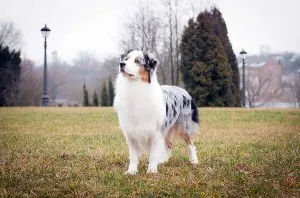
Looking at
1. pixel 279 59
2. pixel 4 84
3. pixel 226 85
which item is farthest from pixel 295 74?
pixel 4 84

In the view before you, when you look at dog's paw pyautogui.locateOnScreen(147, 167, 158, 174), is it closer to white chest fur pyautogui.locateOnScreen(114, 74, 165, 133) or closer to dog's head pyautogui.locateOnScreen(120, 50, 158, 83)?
white chest fur pyautogui.locateOnScreen(114, 74, 165, 133)

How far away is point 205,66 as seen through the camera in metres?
31.5

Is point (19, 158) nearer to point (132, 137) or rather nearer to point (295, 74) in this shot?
point (132, 137)

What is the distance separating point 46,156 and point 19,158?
481 millimetres

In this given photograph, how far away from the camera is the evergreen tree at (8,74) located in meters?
30.2

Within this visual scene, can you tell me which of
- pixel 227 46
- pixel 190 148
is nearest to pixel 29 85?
pixel 227 46

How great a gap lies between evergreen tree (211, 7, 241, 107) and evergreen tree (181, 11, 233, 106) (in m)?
0.96

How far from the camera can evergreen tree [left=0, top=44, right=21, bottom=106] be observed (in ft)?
99.1

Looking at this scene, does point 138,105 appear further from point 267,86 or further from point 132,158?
point 267,86

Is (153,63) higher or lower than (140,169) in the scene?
higher

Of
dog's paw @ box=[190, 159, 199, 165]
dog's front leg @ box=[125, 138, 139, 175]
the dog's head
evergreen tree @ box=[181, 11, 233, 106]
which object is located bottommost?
dog's paw @ box=[190, 159, 199, 165]

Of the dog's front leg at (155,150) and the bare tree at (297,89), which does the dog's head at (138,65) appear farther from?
the bare tree at (297,89)

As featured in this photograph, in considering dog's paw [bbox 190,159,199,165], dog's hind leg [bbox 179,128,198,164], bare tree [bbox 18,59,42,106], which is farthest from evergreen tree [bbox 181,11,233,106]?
dog's paw [bbox 190,159,199,165]

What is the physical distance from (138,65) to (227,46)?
29291 millimetres
